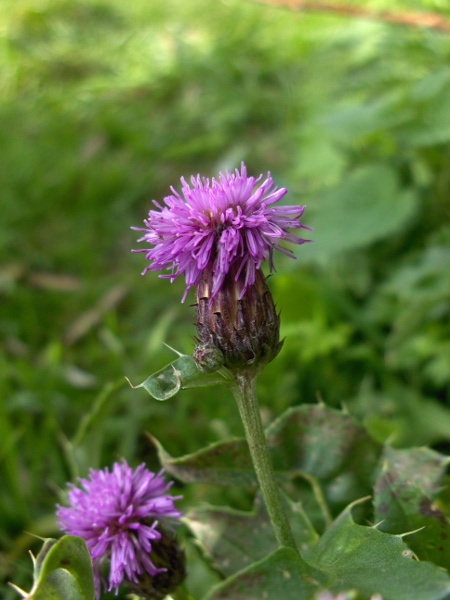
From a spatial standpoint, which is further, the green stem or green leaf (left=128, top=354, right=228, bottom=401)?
the green stem

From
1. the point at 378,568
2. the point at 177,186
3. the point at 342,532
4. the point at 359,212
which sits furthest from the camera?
the point at 177,186

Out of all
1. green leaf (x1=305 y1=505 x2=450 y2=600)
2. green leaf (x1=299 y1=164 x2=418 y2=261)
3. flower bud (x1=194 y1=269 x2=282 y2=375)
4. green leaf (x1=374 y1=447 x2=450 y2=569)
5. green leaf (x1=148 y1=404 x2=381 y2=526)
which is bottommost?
green leaf (x1=305 y1=505 x2=450 y2=600)

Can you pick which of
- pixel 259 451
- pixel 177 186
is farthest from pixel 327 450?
pixel 177 186

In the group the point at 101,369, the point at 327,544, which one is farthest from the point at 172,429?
the point at 327,544

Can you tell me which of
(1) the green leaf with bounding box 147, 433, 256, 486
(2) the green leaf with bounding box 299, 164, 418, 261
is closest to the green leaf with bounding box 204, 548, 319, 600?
(1) the green leaf with bounding box 147, 433, 256, 486

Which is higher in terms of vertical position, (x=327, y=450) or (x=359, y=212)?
(x=359, y=212)

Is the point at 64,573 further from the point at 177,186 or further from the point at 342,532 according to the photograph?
the point at 177,186

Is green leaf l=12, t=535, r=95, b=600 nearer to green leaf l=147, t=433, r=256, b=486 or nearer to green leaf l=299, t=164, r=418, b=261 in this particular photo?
green leaf l=147, t=433, r=256, b=486
